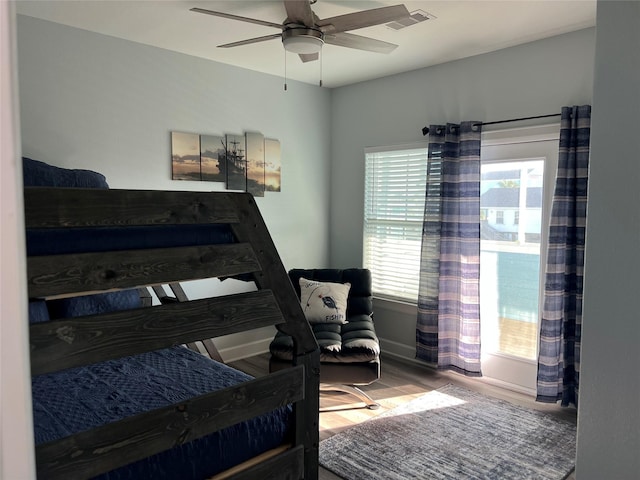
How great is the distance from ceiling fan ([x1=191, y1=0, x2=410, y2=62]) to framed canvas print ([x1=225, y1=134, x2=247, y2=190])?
5.24ft

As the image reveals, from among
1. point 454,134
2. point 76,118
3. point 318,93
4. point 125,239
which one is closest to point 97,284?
point 125,239

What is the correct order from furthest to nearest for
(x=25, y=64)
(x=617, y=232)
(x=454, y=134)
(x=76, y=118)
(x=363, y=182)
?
1. (x=363, y=182)
2. (x=454, y=134)
3. (x=76, y=118)
4. (x=25, y=64)
5. (x=617, y=232)

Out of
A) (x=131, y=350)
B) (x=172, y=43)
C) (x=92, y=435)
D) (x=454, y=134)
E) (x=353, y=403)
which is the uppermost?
(x=172, y=43)

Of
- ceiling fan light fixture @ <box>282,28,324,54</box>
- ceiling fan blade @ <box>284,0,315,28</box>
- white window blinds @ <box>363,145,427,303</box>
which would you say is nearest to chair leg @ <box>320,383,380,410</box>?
white window blinds @ <box>363,145,427,303</box>

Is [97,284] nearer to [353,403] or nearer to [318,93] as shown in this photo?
[353,403]

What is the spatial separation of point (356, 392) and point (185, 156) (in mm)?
2319

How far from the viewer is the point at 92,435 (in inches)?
46.9

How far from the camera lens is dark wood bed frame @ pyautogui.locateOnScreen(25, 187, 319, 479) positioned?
1.14 m

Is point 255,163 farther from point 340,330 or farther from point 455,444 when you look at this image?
point 455,444

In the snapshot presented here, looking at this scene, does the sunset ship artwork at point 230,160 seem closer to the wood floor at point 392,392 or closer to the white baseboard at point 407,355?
the wood floor at point 392,392

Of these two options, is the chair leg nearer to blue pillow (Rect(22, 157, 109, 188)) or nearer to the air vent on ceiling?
blue pillow (Rect(22, 157, 109, 188))

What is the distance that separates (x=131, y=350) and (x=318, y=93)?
4.04 meters

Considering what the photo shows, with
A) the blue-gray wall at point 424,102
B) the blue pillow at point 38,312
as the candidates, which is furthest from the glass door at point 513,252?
the blue pillow at point 38,312

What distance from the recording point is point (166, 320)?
1.33m
